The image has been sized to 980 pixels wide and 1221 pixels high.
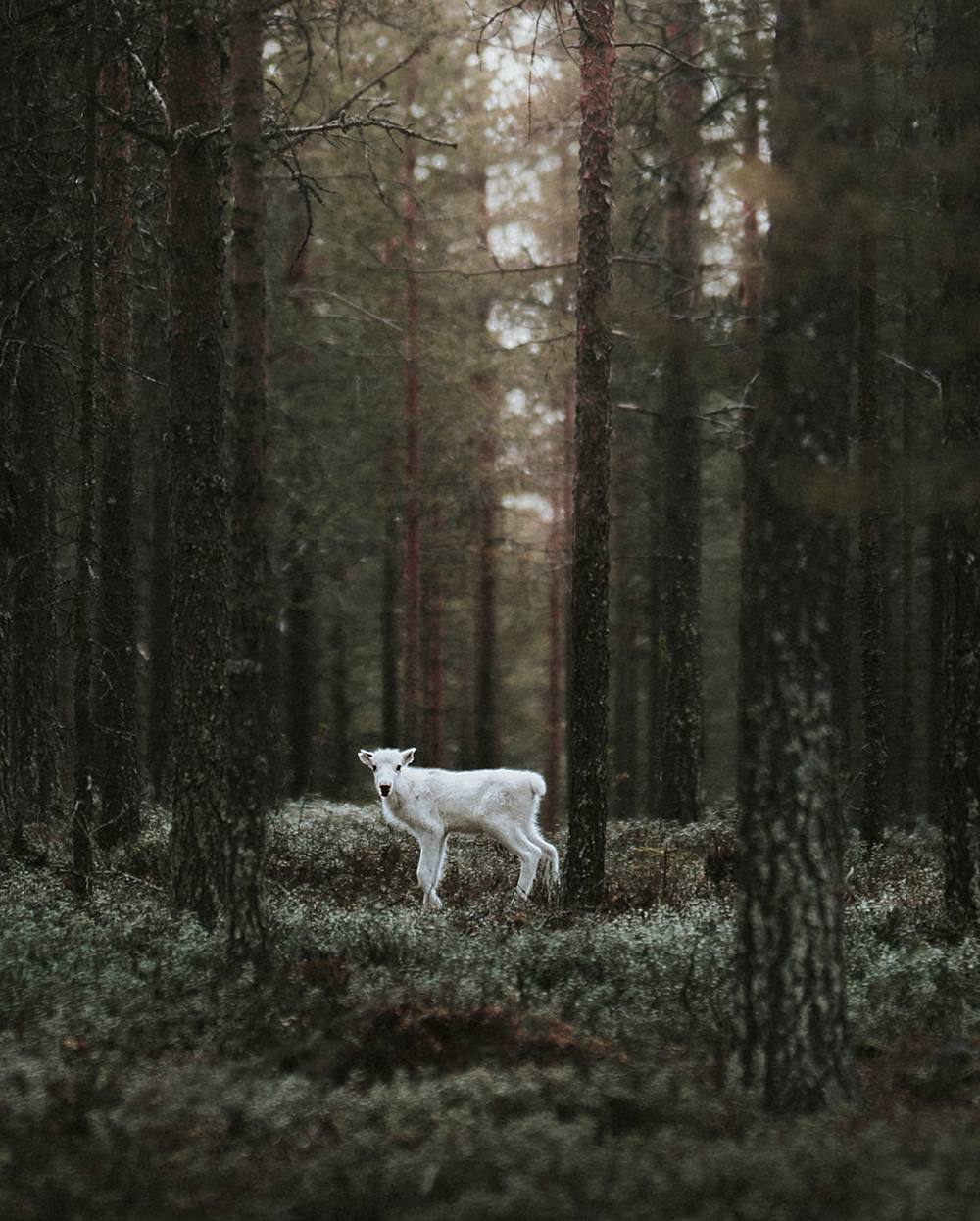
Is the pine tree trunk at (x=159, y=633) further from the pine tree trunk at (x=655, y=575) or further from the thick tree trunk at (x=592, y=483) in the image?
the thick tree trunk at (x=592, y=483)

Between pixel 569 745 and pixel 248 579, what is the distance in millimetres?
5734

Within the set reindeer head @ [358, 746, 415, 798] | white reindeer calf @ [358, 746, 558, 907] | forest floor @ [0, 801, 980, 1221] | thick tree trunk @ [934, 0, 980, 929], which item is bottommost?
forest floor @ [0, 801, 980, 1221]

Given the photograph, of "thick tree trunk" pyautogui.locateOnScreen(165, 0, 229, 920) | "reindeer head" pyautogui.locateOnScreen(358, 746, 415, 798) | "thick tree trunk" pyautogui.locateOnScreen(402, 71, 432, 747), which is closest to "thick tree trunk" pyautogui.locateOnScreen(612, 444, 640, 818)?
"thick tree trunk" pyautogui.locateOnScreen(402, 71, 432, 747)

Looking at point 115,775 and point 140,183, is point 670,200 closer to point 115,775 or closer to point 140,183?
point 140,183

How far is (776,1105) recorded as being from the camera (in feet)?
20.3

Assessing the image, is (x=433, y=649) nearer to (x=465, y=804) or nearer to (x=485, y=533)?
(x=485, y=533)

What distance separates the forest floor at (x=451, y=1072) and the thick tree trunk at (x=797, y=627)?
43 cm

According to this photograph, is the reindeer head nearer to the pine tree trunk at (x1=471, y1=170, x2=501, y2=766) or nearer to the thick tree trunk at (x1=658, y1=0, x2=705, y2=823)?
the thick tree trunk at (x1=658, y1=0, x2=705, y2=823)

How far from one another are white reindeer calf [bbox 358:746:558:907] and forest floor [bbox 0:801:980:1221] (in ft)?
6.67

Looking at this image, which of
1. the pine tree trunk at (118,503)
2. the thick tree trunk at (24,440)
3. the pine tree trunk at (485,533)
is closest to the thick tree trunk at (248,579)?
the thick tree trunk at (24,440)

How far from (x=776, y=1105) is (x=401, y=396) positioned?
2307 centimetres

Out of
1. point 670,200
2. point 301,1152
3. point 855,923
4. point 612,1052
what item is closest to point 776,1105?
point 612,1052

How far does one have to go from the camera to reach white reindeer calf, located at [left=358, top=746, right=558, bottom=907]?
13.5m

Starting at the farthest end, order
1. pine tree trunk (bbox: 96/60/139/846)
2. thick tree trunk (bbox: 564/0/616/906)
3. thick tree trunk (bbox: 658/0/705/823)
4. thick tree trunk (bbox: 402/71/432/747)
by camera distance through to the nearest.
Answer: thick tree trunk (bbox: 402/71/432/747)
thick tree trunk (bbox: 658/0/705/823)
pine tree trunk (bbox: 96/60/139/846)
thick tree trunk (bbox: 564/0/616/906)
